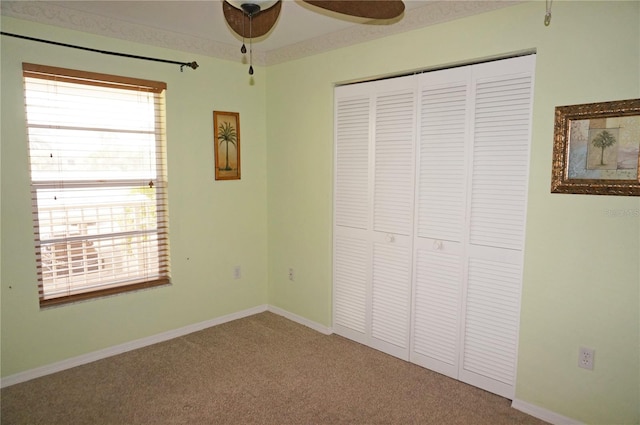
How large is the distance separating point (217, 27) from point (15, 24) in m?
1.24

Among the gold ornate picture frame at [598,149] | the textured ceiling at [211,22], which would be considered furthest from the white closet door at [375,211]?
the gold ornate picture frame at [598,149]

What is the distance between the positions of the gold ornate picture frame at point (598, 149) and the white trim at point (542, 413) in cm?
123

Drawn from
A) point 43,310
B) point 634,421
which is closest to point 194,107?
point 43,310

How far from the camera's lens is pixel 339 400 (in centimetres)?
247

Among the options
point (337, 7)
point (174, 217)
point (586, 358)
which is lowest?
point (586, 358)

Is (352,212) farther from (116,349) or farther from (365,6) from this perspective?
(116,349)

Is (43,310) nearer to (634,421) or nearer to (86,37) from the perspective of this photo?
(86,37)

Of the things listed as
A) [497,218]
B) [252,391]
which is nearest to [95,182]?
[252,391]

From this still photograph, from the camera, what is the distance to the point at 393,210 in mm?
2924

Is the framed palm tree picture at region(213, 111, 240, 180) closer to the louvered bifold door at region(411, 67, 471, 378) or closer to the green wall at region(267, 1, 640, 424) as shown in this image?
the green wall at region(267, 1, 640, 424)

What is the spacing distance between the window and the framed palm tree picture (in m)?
0.46

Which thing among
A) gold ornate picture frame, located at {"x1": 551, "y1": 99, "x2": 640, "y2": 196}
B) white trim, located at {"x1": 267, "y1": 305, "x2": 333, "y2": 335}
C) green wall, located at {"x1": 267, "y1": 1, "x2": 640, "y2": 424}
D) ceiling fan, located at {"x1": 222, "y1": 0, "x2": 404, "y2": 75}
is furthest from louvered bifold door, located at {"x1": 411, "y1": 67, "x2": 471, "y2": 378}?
ceiling fan, located at {"x1": 222, "y1": 0, "x2": 404, "y2": 75}

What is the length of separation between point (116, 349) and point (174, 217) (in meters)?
1.08

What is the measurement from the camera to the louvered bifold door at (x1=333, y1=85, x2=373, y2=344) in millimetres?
3070
